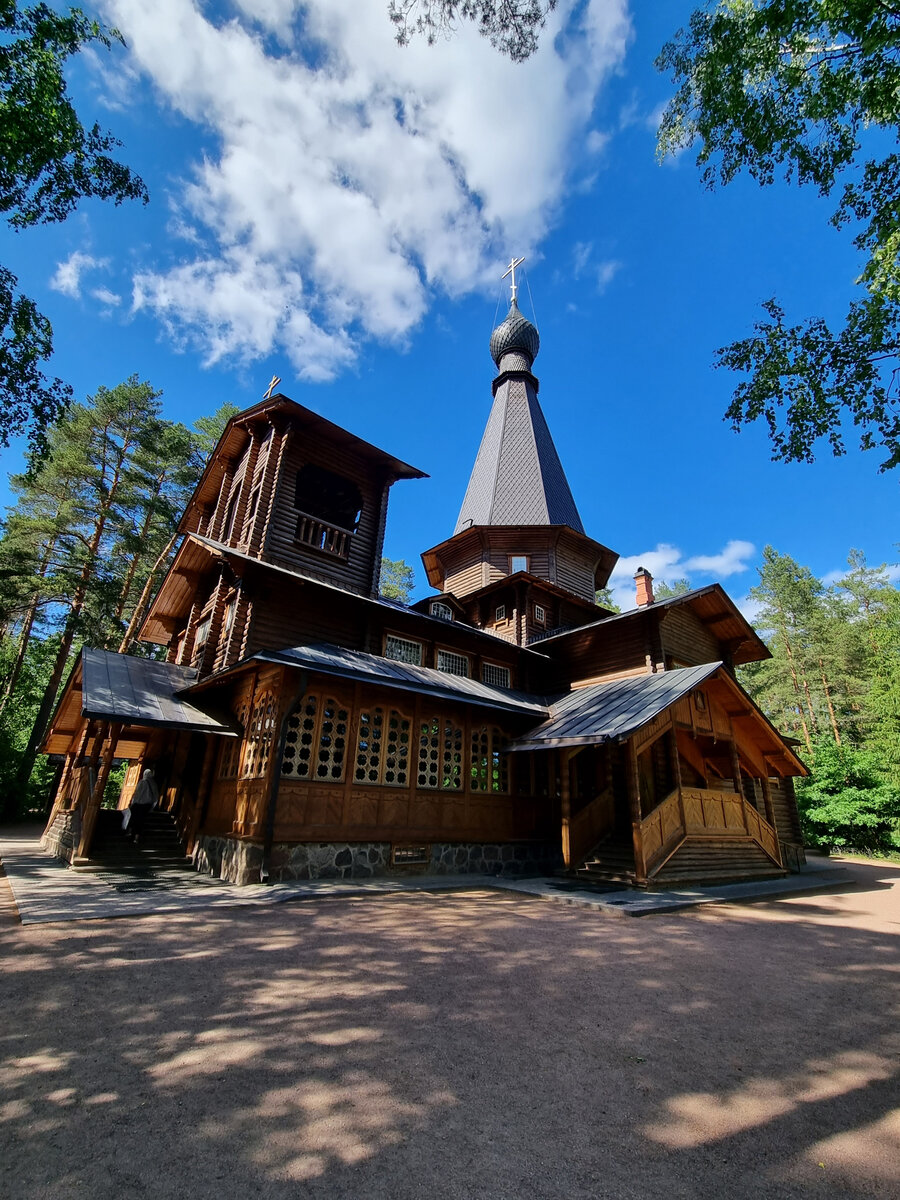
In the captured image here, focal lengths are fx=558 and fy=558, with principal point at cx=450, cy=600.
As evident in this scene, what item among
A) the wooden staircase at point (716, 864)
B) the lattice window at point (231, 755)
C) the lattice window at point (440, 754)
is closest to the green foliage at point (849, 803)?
the wooden staircase at point (716, 864)

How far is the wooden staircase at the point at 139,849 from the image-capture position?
10.3m

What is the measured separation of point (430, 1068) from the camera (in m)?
3.22

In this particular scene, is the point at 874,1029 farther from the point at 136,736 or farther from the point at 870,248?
the point at 136,736

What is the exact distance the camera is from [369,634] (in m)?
13.1

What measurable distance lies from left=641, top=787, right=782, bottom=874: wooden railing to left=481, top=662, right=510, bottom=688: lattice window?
5.51 meters

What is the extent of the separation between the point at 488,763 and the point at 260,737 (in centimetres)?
530

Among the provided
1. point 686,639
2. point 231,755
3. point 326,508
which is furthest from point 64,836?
point 686,639

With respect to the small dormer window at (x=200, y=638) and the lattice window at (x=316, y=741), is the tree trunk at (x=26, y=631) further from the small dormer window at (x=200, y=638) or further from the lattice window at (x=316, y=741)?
the lattice window at (x=316, y=741)

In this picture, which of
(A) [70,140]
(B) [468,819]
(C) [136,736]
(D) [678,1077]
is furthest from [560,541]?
(D) [678,1077]

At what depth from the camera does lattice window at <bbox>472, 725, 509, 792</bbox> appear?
42.3 feet

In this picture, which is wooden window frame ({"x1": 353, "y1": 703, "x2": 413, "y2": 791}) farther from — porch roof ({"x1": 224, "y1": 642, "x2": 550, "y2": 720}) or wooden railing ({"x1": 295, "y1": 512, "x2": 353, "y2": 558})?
wooden railing ({"x1": 295, "y1": 512, "x2": 353, "y2": 558})

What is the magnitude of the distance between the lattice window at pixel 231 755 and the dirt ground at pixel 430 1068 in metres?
4.92

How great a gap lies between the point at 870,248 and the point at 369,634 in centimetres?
1159

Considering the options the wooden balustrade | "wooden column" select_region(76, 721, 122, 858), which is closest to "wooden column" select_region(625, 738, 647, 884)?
the wooden balustrade
